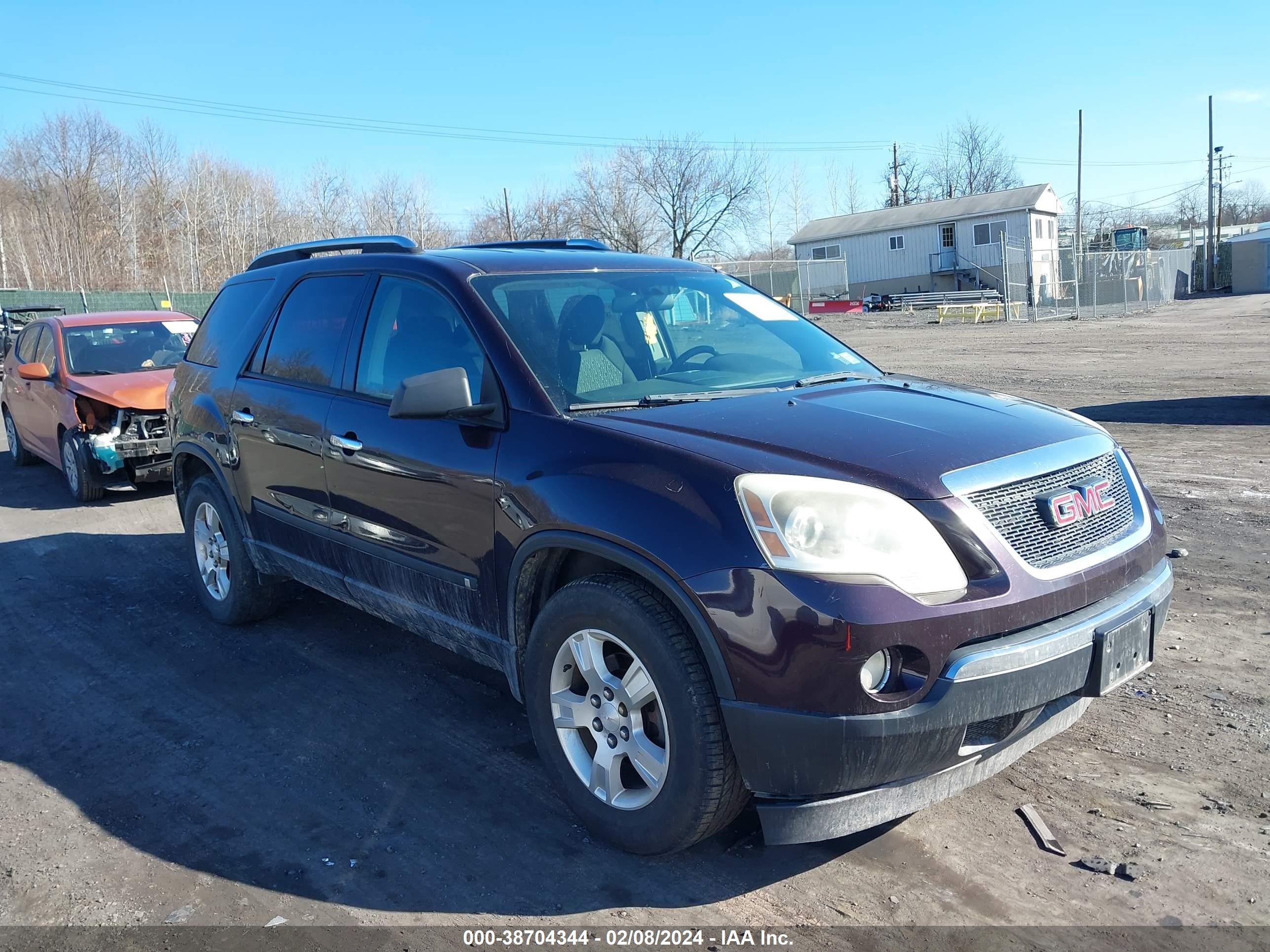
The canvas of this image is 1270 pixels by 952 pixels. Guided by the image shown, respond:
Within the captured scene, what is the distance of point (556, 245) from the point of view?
4902 millimetres

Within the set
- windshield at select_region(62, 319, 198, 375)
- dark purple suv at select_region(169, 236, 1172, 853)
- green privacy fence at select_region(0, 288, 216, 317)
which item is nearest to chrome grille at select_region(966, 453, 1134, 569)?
dark purple suv at select_region(169, 236, 1172, 853)

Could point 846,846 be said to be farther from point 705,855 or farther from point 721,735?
point 721,735

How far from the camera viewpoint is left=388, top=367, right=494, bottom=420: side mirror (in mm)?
3424

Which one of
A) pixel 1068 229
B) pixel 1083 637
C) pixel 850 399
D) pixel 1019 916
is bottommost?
pixel 1019 916

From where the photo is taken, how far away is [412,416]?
347 cm

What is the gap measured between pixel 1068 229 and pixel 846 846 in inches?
3166

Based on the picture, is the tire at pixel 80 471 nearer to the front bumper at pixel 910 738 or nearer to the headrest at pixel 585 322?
the headrest at pixel 585 322

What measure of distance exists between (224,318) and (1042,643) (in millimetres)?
4750

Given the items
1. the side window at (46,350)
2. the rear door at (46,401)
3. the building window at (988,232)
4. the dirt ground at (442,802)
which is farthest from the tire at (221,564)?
the building window at (988,232)

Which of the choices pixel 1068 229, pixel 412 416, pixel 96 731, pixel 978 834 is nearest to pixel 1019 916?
pixel 978 834

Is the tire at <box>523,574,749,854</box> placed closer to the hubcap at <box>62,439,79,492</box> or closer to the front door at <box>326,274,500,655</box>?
the front door at <box>326,274,500,655</box>

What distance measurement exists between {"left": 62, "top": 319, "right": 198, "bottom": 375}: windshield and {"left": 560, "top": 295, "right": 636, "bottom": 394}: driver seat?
725 centimetres

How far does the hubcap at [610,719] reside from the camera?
2988 mm

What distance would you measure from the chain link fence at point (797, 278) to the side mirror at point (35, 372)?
3548cm
